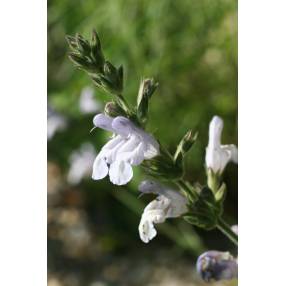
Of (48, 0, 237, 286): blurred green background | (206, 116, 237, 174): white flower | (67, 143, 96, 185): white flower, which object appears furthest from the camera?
(67, 143, 96, 185): white flower

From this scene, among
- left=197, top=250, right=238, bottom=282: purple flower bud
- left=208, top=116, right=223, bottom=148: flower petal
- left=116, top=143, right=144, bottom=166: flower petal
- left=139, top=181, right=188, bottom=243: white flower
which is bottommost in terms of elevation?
left=197, top=250, right=238, bottom=282: purple flower bud

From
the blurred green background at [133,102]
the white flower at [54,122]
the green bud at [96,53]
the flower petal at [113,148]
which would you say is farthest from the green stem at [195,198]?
the white flower at [54,122]

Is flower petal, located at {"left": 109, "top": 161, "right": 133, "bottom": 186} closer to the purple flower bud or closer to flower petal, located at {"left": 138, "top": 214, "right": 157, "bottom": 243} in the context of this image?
flower petal, located at {"left": 138, "top": 214, "right": 157, "bottom": 243}

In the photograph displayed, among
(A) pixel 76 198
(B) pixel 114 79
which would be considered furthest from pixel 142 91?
(A) pixel 76 198

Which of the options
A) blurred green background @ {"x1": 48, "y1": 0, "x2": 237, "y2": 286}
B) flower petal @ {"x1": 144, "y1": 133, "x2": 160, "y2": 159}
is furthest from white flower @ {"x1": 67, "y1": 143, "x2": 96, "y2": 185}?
flower petal @ {"x1": 144, "y1": 133, "x2": 160, "y2": 159}

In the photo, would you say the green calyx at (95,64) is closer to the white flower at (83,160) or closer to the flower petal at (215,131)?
the flower petal at (215,131)
